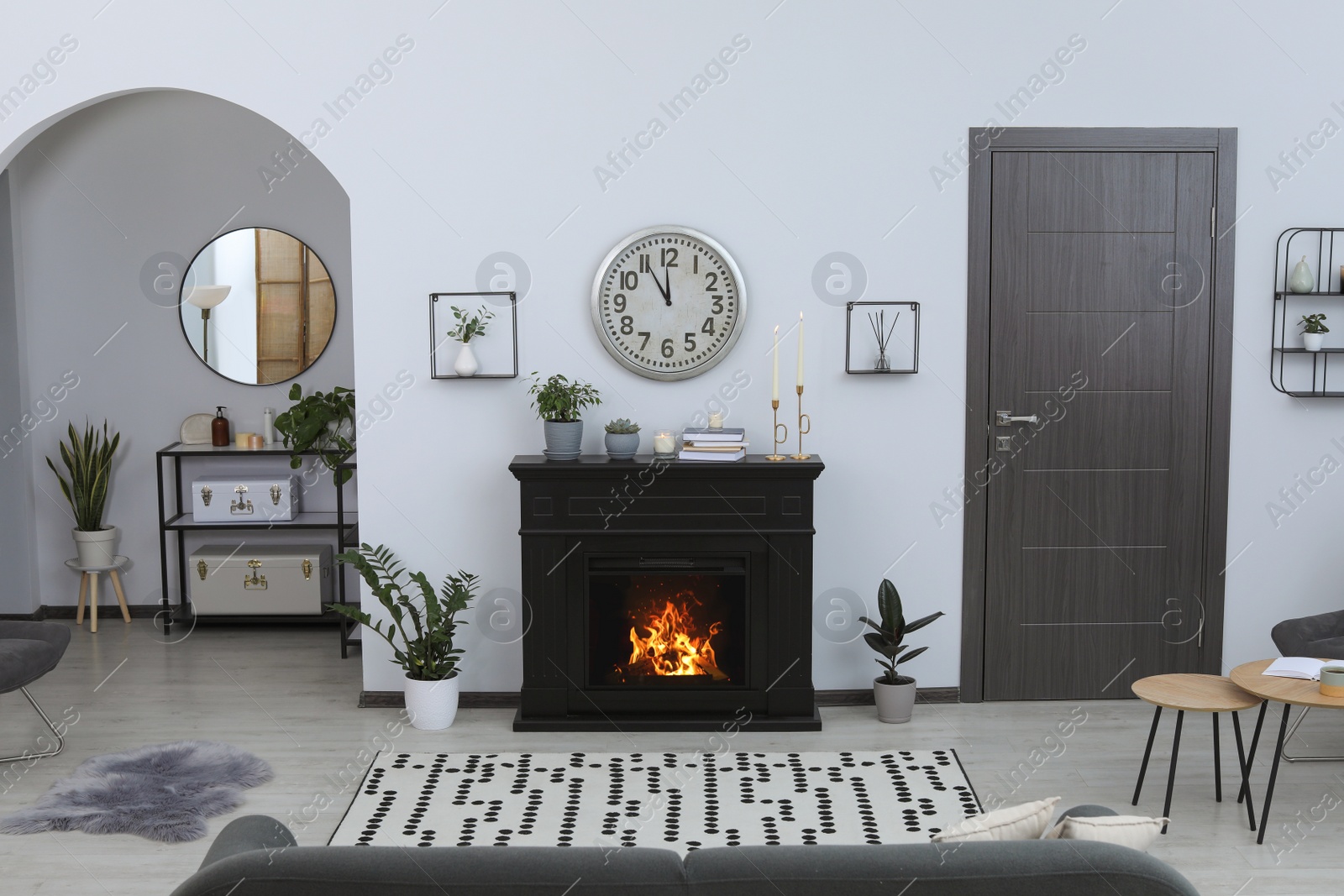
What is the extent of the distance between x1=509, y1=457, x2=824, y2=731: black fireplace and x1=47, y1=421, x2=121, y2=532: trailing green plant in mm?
2757

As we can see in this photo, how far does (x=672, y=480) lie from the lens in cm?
438

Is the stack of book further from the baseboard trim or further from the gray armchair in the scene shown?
the gray armchair

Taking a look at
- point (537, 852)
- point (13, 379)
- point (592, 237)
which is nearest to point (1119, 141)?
point (592, 237)

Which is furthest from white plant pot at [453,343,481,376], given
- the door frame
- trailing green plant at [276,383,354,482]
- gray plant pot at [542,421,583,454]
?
the door frame

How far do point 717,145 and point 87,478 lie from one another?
3.72 metres

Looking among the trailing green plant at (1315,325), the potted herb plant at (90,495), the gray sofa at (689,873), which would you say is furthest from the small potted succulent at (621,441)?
the potted herb plant at (90,495)

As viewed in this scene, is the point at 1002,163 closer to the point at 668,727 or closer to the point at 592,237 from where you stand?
the point at 592,237

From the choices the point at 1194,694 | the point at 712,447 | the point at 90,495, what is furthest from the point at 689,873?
the point at 90,495

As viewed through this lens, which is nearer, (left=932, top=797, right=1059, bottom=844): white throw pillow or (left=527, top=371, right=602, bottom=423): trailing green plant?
(left=932, top=797, right=1059, bottom=844): white throw pillow

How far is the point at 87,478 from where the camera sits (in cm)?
588

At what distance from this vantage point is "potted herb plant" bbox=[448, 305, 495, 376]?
14.9 feet

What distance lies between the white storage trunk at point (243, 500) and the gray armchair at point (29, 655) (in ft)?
4.92

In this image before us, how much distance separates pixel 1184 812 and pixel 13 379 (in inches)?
228

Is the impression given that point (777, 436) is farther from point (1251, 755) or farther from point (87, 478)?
point (87, 478)
